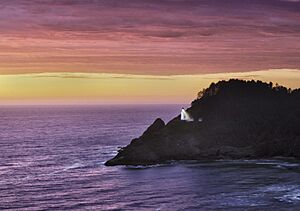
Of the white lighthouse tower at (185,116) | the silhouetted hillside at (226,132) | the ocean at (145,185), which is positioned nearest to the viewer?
the ocean at (145,185)

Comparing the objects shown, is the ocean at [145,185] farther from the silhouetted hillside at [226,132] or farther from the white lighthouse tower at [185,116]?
the white lighthouse tower at [185,116]

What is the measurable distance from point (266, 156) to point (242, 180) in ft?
97.8

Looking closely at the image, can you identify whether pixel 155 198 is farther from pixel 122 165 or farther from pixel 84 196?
pixel 122 165

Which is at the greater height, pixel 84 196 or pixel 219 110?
pixel 219 110

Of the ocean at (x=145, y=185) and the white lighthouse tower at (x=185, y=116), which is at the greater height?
the white lighthouse tower at (x=185, y=116)

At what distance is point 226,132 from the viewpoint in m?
132

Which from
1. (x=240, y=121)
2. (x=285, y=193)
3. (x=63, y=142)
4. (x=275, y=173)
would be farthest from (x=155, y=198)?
(x=63, y=142)

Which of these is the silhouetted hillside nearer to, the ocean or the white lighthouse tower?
the white lighthouse tower

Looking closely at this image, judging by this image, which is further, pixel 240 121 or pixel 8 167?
pixel 240 121

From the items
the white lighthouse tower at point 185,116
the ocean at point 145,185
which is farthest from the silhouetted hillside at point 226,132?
the ocean at point 145,185

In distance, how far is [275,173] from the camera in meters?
99.9

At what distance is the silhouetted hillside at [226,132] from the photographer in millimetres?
120000

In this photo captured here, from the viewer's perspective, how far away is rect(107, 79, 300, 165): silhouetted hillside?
4724 inches

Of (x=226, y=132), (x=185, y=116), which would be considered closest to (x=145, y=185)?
(x=226, y=132)
